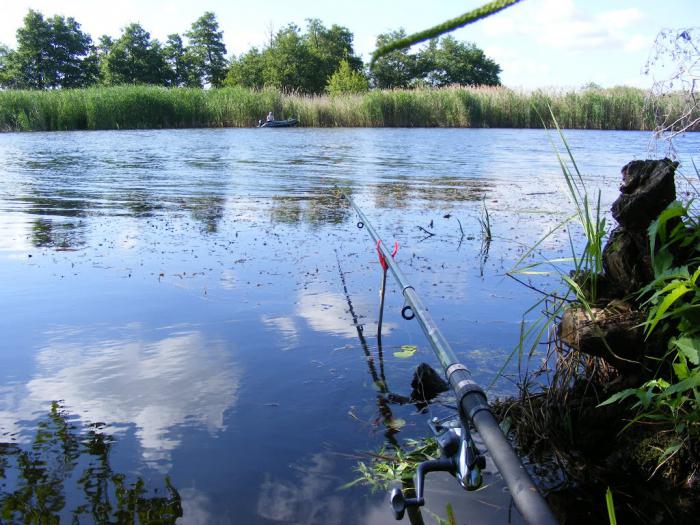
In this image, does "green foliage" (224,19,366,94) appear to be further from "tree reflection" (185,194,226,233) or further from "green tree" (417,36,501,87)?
"tree reflection" (185,194,226,233)

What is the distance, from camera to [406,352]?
4.16m

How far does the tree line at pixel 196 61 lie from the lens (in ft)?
259

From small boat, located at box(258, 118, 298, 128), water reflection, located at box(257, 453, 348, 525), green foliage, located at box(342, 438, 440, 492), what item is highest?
small boat, located at box(258, 118, 298, 128)

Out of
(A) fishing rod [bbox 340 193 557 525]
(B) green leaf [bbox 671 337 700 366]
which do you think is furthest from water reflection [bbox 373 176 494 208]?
(A) fishing rod [bbox 340 193 557 525]

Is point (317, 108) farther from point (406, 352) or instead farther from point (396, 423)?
point (396, 423)

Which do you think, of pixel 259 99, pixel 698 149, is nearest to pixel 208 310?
pixel 698 149

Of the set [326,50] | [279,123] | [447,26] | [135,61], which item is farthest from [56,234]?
[135,61]

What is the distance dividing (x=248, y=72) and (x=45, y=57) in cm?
2574

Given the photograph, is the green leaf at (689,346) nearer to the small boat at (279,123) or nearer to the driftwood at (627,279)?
the driftwood at (627,279)

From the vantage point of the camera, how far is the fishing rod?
117cm

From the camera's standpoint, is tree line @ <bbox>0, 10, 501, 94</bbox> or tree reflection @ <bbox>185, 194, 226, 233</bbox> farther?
tree line @ <bbox>0, 10, 501, 94</bbox>

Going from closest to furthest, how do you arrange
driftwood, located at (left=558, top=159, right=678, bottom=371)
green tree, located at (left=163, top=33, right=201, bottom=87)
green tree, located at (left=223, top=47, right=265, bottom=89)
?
driftwood, located at (left=558, top=159, right=678, bottom=371) → green tree, located at (left=223, top=47, right=265, bottom=89) → green tree, located at (left=163, top=33, right=201, bottom=87)

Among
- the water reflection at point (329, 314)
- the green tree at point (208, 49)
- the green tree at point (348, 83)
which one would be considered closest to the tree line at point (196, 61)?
the green tree at point (208, 49)

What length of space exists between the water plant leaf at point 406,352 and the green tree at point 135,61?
8749 cm
